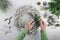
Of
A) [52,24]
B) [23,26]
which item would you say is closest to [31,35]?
[23,26]

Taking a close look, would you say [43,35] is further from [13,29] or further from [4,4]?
[4,4]

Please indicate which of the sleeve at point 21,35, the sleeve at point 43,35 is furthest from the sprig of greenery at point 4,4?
the sleeve at point 43,35

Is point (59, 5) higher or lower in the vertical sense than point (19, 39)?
higher

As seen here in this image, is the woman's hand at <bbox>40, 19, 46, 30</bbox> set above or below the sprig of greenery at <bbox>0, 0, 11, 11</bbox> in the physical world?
below

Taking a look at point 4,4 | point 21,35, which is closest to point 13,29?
point 21,35

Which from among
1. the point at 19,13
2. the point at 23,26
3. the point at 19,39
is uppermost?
the point at 19,13

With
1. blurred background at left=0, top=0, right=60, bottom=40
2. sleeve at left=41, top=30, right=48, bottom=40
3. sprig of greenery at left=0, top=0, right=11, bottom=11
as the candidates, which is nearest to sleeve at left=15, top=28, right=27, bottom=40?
blurred background at left=0, top=0, right=60, bottom=40

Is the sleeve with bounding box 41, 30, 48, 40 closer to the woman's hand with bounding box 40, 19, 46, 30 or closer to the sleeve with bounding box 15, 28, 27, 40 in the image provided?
the woman's hand with bounding box 40, 19, 46, 30

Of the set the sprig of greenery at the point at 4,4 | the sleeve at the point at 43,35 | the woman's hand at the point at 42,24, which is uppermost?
the sprig of greenery at the point at 4,4

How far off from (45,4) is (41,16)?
0.11m

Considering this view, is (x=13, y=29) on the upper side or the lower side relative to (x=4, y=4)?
lower

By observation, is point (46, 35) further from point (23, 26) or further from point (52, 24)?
point (23, 26)

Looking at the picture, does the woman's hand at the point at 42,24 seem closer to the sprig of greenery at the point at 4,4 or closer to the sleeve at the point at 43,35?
the sleeve at the point at 43,35

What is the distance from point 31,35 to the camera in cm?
166
